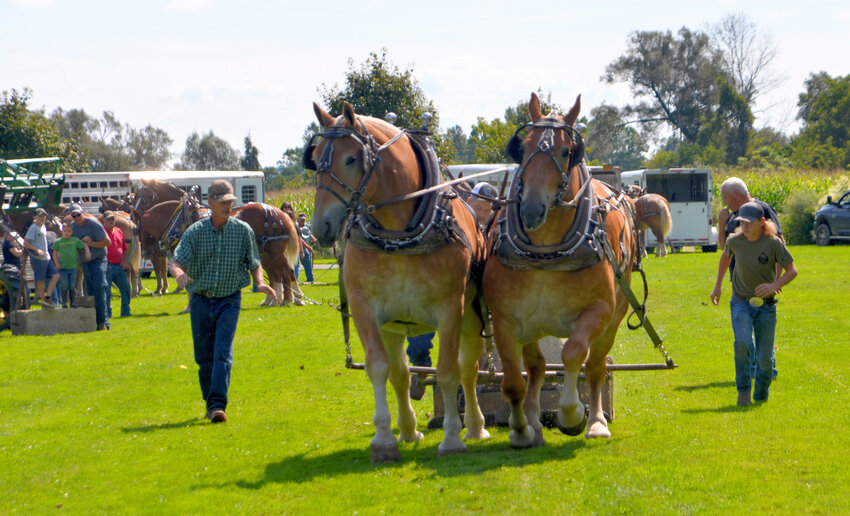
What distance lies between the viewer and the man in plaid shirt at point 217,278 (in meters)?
8.55

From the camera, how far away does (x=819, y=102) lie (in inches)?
2653

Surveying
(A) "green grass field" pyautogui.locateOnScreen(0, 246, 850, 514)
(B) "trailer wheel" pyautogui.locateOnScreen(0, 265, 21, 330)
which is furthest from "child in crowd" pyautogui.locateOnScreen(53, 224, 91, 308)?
(A) "green grass field" pyautogui.locateOnScreen(0, 246, 850, 514)

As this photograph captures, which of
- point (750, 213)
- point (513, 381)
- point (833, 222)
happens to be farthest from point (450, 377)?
point (833, 222)

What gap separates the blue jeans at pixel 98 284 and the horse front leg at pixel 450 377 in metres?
11.8

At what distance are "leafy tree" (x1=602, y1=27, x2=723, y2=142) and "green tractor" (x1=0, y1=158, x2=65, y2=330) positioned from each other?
58.6 metres

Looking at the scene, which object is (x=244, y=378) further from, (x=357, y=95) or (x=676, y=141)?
(x=676, y=141)

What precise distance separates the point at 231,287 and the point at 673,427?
12.7 feet

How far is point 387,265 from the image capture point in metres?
6.52

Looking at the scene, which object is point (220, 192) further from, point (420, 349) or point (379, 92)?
point (379, 92)

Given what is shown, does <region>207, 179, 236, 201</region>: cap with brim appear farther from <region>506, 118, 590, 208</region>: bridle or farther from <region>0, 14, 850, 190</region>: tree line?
<region>0, 14, 850, 190</region>: tree line

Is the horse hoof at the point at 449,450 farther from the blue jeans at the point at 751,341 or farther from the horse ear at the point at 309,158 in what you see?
the blue jeans at the point at 751,341

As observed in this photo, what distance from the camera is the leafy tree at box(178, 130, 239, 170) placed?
84.8 m

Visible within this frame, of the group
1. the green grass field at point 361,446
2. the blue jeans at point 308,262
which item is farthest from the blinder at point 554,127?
the blue jeans at point 308,262

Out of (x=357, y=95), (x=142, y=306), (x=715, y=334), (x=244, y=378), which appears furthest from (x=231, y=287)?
(x=357, y=95)
